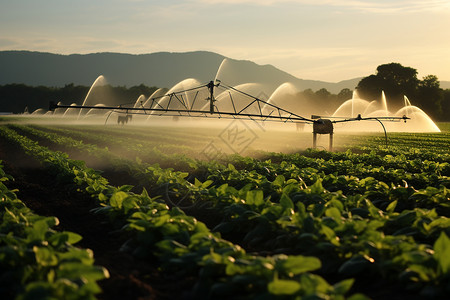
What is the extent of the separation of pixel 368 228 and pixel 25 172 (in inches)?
400

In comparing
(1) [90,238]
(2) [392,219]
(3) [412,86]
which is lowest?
(1) [90,238]

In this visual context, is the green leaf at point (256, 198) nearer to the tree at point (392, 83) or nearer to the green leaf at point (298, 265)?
the green leaf at point (298, 265)

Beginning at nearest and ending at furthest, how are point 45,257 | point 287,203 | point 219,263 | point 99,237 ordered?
1. point 45,257
2. point 219,263
3. point 287,203
4. point 99,237

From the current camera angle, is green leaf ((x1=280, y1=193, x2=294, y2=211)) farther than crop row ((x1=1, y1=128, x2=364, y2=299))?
Yes

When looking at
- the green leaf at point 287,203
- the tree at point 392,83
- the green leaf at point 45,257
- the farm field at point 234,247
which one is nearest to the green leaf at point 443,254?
the farm field at point 234,247

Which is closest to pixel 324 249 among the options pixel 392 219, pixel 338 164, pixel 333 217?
pixel 333 217

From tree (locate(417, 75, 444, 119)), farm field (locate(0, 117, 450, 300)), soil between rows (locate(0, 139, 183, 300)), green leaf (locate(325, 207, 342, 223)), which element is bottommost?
soil between rows (locate(0, 139, 183, 300))

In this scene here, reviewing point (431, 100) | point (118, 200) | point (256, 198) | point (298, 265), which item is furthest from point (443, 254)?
point (431, 100)

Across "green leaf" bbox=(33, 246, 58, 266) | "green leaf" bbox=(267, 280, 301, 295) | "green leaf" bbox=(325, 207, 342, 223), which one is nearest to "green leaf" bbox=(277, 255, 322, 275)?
"green leaf" bbox=(267, 280, 301, 295)

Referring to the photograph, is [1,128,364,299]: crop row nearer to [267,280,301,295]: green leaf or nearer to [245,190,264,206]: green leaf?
[267,280,301,295]: green leaf

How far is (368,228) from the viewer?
168 inches

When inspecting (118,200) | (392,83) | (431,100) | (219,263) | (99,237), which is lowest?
(99,237)

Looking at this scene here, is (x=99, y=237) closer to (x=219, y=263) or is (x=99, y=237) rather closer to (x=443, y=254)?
(x=219, y=263)

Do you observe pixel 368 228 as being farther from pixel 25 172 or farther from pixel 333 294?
pixel 25 172
